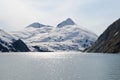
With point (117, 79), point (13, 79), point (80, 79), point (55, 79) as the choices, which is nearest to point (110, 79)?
point (117, 79)

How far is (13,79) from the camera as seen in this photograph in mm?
101312

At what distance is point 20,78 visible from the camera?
105 meters

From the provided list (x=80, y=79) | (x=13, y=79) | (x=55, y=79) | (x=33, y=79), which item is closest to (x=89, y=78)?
(x=80, y=79)

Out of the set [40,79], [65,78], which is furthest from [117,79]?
[40,79]

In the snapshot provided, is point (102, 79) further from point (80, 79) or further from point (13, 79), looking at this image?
point (13, 79)

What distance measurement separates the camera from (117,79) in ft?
322

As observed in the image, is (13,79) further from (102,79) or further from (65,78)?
(102,79)

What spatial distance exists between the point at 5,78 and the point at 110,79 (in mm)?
37330

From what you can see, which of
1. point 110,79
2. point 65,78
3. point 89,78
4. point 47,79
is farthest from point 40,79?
point 110,79

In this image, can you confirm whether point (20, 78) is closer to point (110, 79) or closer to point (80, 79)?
point (80, 79)

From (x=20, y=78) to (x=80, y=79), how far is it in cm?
2191

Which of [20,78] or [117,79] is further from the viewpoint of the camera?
[20,78]

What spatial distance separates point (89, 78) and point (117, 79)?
9.98 meters

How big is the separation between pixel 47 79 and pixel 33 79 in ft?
16.5
